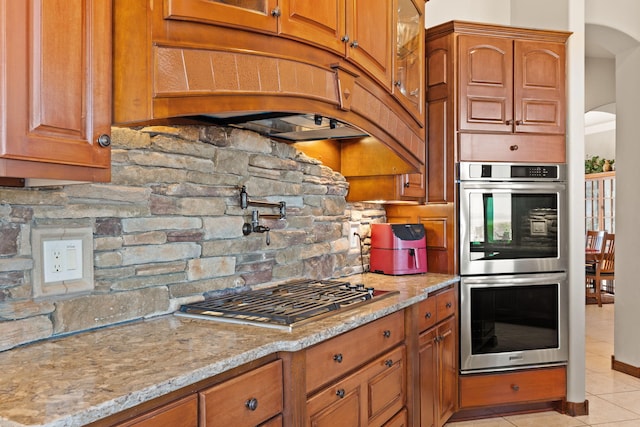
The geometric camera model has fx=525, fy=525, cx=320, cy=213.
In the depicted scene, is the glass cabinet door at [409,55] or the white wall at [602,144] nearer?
the glass cabinet door at [409,55]

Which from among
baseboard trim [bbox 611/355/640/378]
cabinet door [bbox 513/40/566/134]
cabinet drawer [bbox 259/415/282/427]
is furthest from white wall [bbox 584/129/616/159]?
cabinet drawer [bbox 259/415/282/427]

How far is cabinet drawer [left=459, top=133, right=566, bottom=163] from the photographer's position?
10.8 ft

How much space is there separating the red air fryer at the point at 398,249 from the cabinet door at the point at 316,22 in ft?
4.71

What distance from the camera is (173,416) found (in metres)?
1.18

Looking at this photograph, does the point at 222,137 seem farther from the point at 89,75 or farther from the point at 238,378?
the point at 238,378

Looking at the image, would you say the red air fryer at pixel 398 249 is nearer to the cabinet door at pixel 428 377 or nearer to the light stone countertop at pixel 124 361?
the cabinet door at pixel 428 377

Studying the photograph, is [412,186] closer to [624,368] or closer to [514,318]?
[514,318]

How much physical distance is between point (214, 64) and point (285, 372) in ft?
3.05

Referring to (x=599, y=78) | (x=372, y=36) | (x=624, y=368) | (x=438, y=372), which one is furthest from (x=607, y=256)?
(x=372, y=36)

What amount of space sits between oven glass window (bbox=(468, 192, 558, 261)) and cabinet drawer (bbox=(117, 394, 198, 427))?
94.0 inches

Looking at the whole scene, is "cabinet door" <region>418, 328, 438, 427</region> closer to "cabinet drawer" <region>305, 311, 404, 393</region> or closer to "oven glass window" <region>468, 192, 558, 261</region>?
"cabinet drawer" <region>305, 311, 404, 393</region>

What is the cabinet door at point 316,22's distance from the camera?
5.81 feet

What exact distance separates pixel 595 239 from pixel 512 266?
511 centimetres

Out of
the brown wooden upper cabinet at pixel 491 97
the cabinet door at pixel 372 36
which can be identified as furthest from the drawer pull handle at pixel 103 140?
the brown wooden upper cabinet at pixel 491 97
